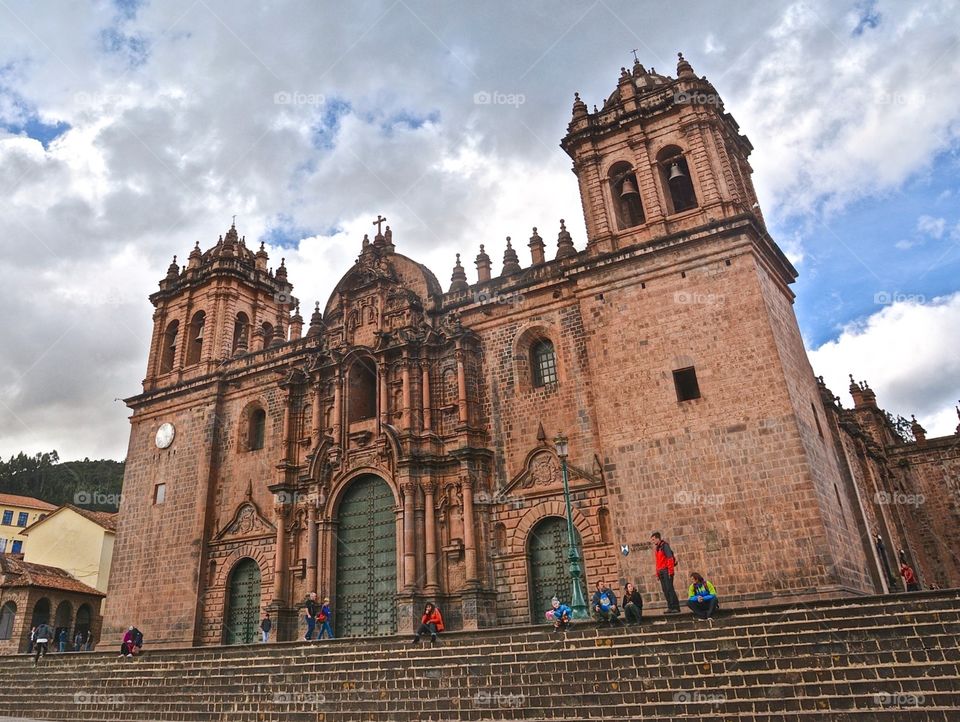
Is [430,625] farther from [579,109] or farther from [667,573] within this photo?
[579,109]

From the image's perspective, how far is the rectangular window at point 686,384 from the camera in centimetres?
1648

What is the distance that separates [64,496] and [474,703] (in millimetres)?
51098

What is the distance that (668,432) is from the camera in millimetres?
16062

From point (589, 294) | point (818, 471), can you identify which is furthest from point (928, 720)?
point (589, 294)

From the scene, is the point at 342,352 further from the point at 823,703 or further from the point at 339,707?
the point at 823,703

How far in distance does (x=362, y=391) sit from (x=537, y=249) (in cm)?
700

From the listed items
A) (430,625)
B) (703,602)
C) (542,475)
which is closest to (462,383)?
(542,475)

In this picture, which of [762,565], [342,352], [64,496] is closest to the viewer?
[762,565]

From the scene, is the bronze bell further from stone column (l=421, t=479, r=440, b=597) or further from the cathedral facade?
stone column (l=421, t=479, r=440, b=597)

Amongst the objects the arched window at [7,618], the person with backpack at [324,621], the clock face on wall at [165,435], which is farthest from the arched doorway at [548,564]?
the arched window at [7,618]

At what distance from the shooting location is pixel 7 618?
26.0m

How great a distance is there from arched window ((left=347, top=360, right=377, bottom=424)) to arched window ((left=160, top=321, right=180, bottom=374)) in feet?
30.6

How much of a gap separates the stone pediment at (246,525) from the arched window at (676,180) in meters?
15.2

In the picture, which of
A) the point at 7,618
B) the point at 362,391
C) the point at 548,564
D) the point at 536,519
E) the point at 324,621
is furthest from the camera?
the point at 7,618
